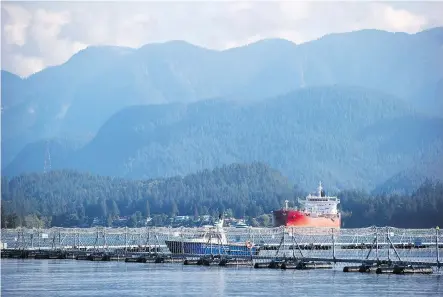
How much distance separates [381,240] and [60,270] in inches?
2474

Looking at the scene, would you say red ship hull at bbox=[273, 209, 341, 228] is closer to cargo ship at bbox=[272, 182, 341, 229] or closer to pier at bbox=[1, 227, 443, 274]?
cargo ship at bbox=[272, 182, 341, 229]

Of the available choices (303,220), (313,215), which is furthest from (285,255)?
(313,215)

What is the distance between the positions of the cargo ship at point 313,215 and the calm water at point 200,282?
72.8 meters

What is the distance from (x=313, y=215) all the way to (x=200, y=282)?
91.9 meters

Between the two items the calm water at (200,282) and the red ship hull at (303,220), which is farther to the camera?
the red ship hull at (303,220)

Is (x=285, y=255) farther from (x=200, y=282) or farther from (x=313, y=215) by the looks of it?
(x=313, y=215)

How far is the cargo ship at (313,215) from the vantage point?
166500mm

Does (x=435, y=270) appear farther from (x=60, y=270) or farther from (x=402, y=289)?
(x=60, y=270)

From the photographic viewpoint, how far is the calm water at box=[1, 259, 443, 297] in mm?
70938

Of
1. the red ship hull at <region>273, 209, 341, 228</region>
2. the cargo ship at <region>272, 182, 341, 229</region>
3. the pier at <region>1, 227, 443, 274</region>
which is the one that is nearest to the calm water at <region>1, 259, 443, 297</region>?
the pier at <region>1, 227, 443, 274</region>

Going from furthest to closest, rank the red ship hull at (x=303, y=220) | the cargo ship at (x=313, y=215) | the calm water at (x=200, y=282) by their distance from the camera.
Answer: the cargo ship at (x=313, y=215), the red ship hull at (x=303, y=220), the calm water at (x=200, y=282)

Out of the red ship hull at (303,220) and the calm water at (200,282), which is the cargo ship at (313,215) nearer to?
the red ship hull at (303,220)

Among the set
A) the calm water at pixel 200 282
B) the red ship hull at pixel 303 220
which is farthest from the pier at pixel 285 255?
the red ship hull at pixel 303 220

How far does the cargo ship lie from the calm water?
72.8 m
